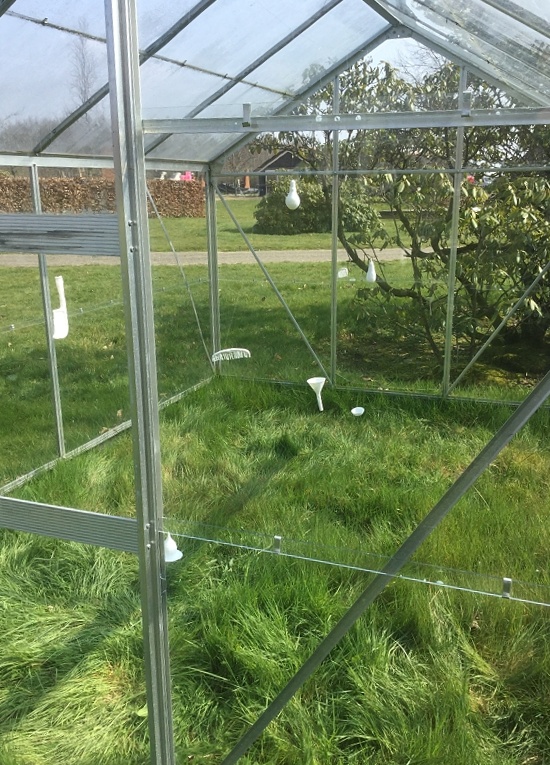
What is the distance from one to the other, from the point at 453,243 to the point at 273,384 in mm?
1517

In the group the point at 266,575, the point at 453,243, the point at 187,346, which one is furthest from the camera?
the point at 187,346

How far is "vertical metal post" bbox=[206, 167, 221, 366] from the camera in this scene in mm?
4610

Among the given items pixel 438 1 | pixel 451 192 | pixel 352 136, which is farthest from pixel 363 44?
pixel 438 1

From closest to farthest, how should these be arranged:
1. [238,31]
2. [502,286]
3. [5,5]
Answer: [5,5]
[238,31]
[502,286]

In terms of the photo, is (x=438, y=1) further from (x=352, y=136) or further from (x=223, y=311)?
(x=223, y=311)

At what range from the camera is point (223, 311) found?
16.3 feet

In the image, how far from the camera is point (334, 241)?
4539 millimetres

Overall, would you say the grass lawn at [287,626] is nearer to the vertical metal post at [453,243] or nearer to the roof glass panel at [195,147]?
the vertical metal post at [453,243]

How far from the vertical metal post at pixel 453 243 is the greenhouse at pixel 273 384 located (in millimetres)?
20

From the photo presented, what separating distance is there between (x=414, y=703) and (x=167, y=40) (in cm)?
220

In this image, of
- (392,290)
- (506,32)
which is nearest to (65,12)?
(506,32)

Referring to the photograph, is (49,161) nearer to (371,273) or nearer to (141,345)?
(141,345)

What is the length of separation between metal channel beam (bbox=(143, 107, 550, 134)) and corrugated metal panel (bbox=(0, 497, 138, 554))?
2.74 feet

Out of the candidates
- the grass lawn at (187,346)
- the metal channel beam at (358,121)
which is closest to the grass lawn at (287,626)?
the grass lawn at (187,346)
